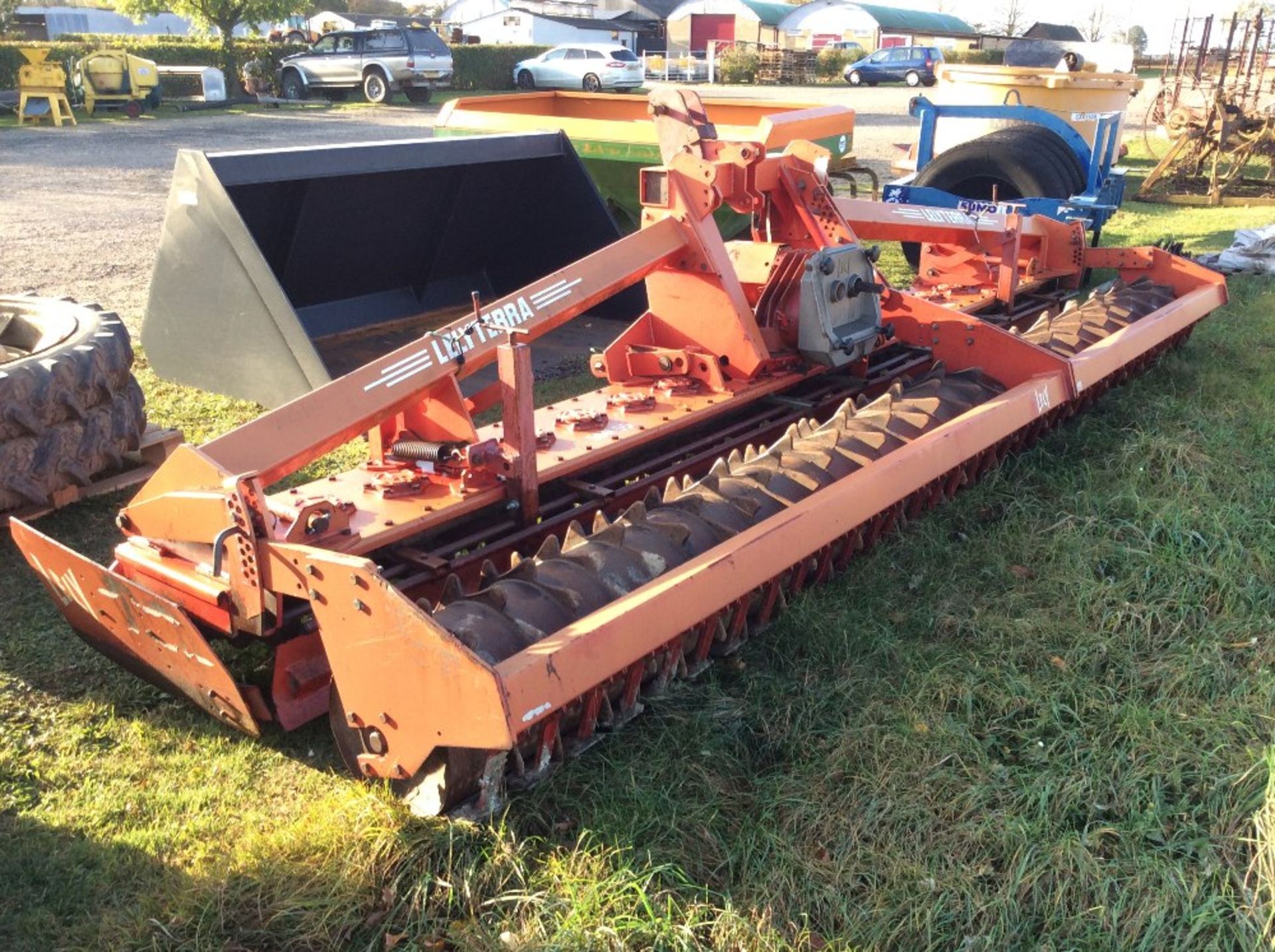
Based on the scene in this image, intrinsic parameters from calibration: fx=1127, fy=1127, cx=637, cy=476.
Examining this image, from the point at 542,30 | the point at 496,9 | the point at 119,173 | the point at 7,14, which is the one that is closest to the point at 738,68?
the point at 542,30

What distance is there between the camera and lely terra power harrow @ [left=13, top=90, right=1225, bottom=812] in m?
2.50

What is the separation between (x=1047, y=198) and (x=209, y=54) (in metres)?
27.0

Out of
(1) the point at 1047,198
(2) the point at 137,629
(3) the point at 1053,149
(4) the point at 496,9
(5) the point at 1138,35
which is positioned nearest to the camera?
(2) the point at 137,629

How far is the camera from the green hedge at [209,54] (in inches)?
974

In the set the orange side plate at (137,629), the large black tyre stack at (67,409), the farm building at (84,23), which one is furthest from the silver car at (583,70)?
the orange side plate at (137,629)

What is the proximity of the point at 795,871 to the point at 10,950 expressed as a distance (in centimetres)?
170

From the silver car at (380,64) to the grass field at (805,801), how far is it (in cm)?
2416

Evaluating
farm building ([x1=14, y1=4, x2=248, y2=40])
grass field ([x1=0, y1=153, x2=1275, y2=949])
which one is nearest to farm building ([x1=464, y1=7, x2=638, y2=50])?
farm building ([x1=14, y1=4, x2=248, y2=40])

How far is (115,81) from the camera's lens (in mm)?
22219

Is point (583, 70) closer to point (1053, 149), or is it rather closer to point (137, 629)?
point (1053, 149)

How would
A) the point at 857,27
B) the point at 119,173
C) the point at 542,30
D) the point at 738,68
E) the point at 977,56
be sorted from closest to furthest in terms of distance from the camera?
1. the point at 119,173
2. the point at 977,56
3. the point at 738,68
4. the point at 542,30
5. the point at 857,27

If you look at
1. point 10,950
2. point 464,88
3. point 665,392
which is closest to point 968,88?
point 665,392

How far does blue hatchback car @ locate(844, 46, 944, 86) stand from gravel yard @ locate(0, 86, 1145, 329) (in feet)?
39.0

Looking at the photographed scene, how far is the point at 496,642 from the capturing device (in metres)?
2.52
